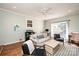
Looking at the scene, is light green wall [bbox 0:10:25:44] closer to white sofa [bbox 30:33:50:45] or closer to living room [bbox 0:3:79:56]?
living room [bbox 0:3:79:56]

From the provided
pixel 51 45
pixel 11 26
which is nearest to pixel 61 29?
pixel 51 45

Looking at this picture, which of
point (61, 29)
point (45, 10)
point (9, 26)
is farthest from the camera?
point (9, 26)

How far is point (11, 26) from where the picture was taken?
2.45 m

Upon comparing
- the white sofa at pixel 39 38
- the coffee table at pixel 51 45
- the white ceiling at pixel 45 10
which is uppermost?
the white ceiling at pixel 45 10

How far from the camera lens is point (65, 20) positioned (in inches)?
84.2

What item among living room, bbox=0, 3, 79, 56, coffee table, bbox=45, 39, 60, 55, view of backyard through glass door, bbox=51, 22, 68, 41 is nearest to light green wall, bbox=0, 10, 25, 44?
living room, bbox=0, 3, 79, 56

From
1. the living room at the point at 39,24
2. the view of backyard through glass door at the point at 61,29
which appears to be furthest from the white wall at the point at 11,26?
the view of backyard through glass door at the point at 61,29

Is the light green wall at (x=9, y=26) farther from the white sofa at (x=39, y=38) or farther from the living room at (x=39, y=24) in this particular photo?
the white sofa at (x=39, y=38)

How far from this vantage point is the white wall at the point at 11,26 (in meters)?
2.27

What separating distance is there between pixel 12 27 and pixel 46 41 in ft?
3.87

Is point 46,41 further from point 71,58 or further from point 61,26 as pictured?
point 71,58

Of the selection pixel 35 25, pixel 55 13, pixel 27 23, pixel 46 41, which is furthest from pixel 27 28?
pixel 55 13

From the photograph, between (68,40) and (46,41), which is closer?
(68,40)

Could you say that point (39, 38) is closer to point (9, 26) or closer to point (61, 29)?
point (61, 29)
